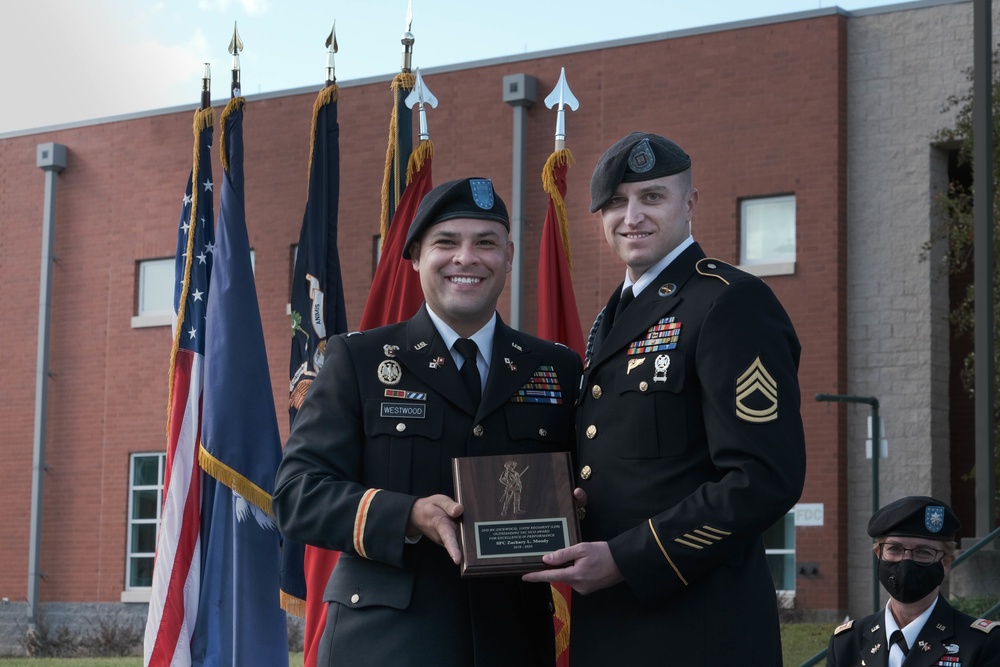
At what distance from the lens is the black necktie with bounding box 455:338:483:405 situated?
12.3 feet

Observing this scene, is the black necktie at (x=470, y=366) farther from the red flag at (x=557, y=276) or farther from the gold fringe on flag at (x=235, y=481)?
the gold fringe on flag at (x=235, y=481)

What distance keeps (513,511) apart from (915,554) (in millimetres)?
2289

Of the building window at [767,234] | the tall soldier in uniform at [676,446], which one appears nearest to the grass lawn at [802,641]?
the building window at [767,234]

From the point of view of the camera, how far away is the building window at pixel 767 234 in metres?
17.6

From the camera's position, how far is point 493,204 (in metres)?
3.78

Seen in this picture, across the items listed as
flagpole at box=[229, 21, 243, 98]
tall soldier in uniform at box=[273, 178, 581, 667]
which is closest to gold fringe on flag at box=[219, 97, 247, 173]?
flagpole at box=[229, 21, 243, 98]

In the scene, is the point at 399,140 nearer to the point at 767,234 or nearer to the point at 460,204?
the point at 460,204

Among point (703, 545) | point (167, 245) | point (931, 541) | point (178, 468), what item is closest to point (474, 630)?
point (703, 545)

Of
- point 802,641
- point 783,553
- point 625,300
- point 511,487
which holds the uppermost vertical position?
point 625,300

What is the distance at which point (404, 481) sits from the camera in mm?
3590

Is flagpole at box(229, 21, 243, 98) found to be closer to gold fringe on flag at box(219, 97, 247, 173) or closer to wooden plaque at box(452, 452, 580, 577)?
gold fringe on flag at box(219, 97, 247, 173)

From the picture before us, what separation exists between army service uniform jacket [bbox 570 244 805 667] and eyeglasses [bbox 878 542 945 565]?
1725 mm

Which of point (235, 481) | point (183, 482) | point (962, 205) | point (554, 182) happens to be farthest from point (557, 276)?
point (962, 205)

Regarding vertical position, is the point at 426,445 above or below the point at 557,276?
below
